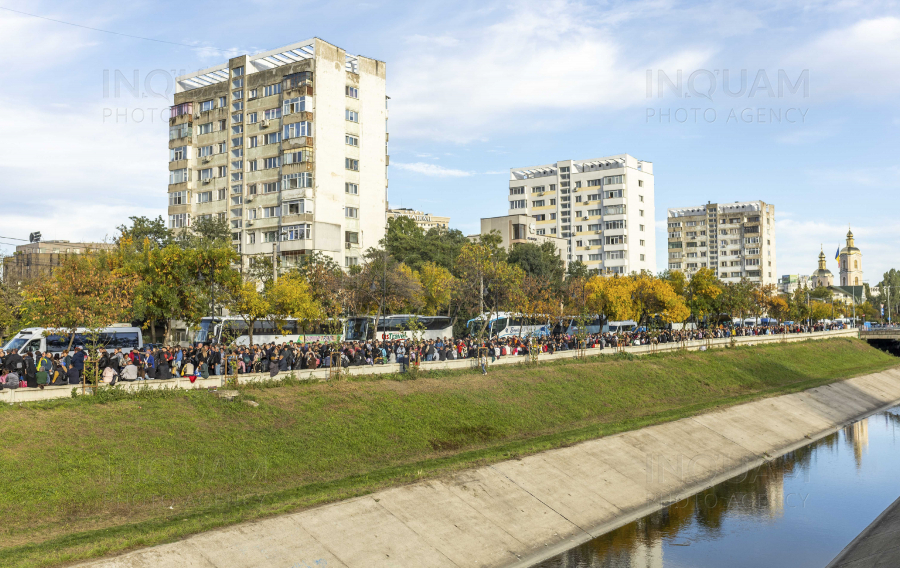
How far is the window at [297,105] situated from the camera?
241ft

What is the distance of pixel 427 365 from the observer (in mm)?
39562

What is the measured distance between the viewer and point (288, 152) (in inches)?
2938

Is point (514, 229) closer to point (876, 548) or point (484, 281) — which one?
point (484, 281)

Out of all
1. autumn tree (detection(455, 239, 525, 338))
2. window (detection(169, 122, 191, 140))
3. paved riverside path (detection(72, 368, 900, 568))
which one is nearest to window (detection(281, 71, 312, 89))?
window (detection(169, 122, 191, 140))

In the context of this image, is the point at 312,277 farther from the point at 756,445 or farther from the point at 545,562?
the point at 545,562

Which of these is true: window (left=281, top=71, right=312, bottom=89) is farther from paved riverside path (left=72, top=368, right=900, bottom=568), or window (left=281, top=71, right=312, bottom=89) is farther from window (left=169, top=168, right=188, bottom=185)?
paved riverside path (left=72, top=368, right=900, bottom=568)

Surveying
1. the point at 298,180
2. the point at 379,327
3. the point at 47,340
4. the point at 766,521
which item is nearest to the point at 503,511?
the point at 766,521

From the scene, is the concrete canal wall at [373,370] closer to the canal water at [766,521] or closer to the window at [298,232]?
the canal water at [766,521]

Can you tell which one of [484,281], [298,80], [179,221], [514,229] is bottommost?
[484,281]

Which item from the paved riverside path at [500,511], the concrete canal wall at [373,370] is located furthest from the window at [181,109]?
the paved riverside path at [500,511]

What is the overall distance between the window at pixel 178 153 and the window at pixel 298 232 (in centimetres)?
1985

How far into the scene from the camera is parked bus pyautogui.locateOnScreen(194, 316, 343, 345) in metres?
51.9

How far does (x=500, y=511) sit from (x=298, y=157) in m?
56.7

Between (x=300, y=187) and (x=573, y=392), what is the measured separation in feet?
138
